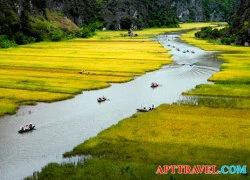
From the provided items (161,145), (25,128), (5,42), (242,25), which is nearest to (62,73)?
(25,128)

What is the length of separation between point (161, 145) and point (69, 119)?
10185 millimetres

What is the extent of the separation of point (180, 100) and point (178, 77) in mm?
16056

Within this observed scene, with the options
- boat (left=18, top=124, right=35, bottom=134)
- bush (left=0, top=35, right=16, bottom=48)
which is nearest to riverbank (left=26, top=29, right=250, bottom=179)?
boat (left=18, top=124, right=35, bottom=134)

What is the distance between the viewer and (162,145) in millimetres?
24953

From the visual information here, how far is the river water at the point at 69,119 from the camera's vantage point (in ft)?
77.9

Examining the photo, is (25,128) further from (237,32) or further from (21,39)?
(237,32)

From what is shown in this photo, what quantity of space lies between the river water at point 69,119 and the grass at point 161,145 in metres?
1.55

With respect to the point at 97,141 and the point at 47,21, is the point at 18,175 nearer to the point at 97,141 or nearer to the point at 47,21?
the point at 97,141

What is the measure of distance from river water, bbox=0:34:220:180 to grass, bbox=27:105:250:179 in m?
1.55

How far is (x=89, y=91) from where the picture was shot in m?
44.5

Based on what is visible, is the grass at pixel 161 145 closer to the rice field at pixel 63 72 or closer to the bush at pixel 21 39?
the rice field at pixel 63 72

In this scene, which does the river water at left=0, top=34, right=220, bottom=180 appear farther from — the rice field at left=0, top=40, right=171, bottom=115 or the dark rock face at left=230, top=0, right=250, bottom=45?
the dark rock face at left=230, top=0, right=250, bottom=45

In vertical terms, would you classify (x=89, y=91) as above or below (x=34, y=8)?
below

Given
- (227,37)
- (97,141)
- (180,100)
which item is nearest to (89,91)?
(180,100)
